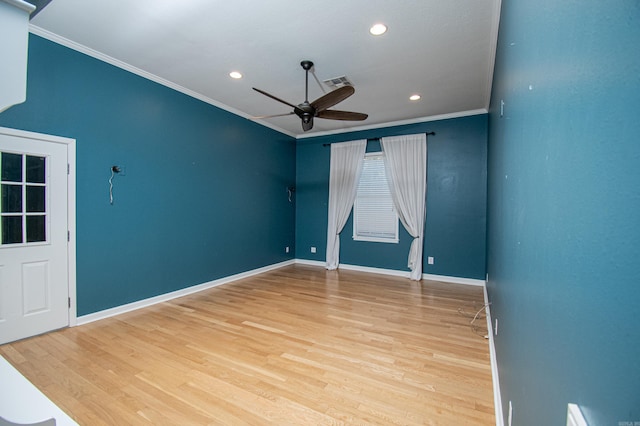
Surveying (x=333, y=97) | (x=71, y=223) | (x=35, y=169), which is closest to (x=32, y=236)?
(x=71, y=223)

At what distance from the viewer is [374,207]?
562 cm

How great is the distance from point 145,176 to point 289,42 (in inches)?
97.2

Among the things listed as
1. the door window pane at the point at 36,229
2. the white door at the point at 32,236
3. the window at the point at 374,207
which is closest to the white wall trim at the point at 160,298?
the white door at the point at 32,236

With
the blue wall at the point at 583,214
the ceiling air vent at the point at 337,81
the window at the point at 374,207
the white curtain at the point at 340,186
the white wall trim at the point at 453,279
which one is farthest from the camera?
the white curtain at the point at 340,186

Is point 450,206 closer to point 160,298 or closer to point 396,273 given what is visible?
point 396,273

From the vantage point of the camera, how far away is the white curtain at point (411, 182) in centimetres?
507

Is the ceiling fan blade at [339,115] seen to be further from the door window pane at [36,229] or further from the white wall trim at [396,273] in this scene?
the white wall trim at [396,273]

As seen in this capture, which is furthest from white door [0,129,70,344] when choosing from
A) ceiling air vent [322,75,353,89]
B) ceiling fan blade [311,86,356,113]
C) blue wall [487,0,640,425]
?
blue wall [487,0,640,425]

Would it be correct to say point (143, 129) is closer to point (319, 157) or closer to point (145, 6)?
point (145, 6)

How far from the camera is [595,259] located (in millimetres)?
471

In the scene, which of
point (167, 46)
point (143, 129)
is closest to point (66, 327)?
point (143, 129)

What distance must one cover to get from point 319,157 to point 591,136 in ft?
19.3

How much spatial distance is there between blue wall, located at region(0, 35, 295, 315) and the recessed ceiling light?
2.88m

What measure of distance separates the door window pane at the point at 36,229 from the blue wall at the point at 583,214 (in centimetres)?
397
